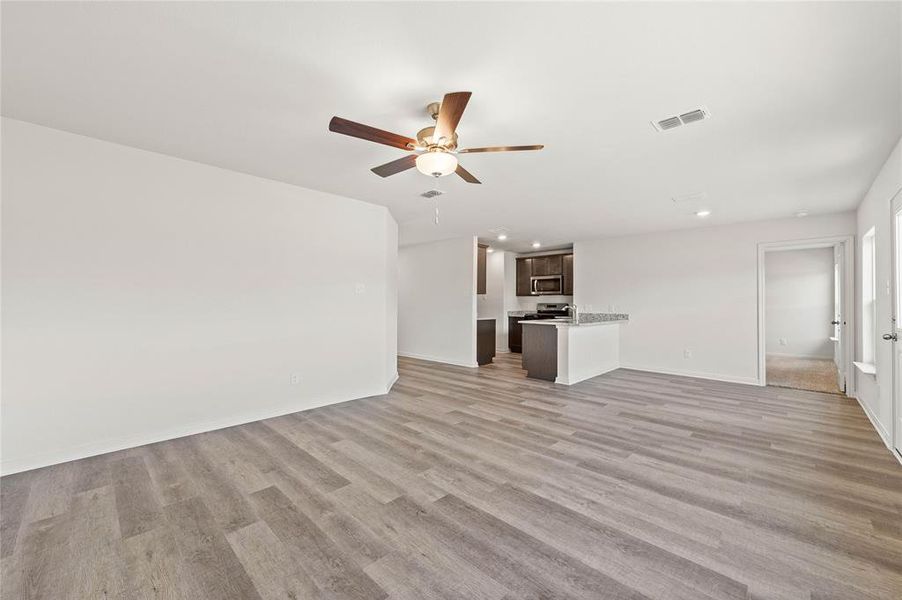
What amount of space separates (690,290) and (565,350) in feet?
8.34

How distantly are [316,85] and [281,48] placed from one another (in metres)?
0.32

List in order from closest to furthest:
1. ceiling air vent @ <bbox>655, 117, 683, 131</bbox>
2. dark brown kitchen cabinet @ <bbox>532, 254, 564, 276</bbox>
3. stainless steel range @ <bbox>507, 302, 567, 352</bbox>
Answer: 1. ceiling air vent @ <bbox>655, 117, 683, 131</bbox>
2. dark brown kitchen cabinet @ <bbox>532, 254, 564, 276</bbox>
3. stainless steel range @ <bbox>507, 302, 567, 352</bbox>

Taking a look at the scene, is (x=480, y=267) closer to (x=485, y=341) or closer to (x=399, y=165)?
(x=485, y=341)

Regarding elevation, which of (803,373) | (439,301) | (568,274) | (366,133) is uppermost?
(366,133)

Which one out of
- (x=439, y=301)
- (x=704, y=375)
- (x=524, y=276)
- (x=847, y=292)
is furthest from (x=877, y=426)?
(x=524, y=276)

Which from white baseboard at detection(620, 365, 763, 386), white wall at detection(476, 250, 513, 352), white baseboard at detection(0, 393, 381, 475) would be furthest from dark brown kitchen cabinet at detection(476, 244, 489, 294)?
white baseboard at detection(0, 393, 381, 475)

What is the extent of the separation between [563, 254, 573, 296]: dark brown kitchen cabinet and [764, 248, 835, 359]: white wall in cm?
428

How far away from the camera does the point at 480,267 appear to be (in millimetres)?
7559

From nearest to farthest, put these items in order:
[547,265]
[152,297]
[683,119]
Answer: [683,119]
[152,297]
[547,265]

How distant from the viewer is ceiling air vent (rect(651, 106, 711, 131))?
2.47 metres

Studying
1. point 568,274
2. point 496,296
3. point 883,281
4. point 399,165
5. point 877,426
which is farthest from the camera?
point 496,296

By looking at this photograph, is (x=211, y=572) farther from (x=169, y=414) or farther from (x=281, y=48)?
(x=281, y=48)

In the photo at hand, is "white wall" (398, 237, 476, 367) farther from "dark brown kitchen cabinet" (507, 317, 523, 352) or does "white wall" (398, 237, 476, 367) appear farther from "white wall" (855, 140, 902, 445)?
"white wall" (855, 140, 902, 445)

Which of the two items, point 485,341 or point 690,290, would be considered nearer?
point 690,290
